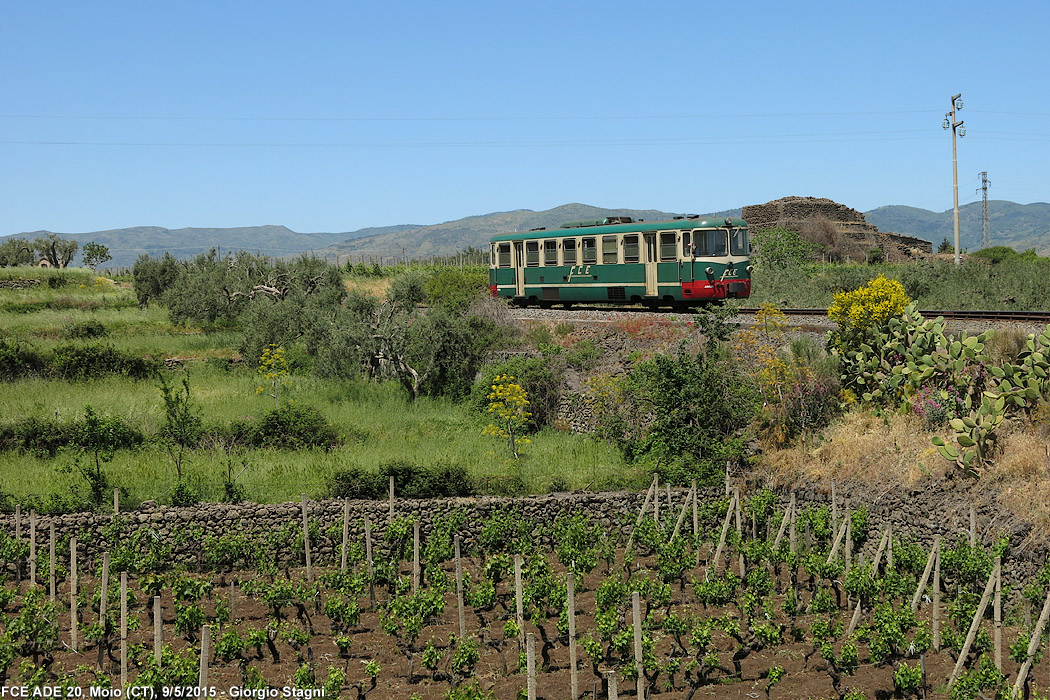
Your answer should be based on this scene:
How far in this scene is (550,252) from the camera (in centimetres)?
3278

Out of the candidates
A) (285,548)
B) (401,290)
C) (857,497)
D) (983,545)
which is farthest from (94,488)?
(401,290)

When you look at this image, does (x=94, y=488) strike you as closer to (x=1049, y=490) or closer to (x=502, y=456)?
(x=502, y=456)

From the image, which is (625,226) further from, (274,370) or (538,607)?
(538,607)

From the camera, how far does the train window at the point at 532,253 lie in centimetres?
3322

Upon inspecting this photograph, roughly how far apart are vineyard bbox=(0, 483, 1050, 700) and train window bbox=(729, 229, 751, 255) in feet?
33.3

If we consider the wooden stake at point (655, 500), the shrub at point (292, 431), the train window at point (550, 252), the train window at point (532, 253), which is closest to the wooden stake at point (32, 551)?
the shrub at point (292, 431)

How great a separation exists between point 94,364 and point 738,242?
21763mm

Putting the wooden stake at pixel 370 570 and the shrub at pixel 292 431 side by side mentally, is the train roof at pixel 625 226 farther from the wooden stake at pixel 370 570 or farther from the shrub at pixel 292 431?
the wooden stake at pixel 370 570

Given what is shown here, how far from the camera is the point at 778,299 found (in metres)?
38.3

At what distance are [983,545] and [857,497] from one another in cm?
284

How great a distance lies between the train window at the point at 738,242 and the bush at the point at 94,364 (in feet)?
65.3

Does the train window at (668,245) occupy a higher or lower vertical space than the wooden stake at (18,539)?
higher

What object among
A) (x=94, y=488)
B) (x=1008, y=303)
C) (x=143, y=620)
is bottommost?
(x=143, y=620)

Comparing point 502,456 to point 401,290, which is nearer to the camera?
point 502,456
